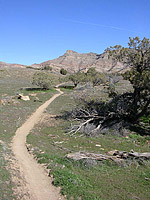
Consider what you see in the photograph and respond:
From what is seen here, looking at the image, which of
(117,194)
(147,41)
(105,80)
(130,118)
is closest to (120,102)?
(130,118)

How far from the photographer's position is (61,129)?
16984 millimetres

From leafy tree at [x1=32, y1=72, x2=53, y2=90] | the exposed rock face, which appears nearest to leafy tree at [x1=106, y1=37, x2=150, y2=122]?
leafy tree at [x1=32, y1=72, x2=53, y2=90]

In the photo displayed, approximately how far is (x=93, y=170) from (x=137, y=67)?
36.2 feet

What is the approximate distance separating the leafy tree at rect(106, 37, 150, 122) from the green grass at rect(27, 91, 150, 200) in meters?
3.81

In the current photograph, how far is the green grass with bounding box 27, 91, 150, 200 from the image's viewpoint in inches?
276

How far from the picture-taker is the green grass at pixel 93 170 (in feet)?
23.0

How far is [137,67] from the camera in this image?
16.6 m

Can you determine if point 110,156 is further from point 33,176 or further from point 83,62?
point 83,62

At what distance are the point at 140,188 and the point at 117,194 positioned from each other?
121 cm

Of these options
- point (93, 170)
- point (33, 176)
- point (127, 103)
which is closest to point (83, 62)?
point (127, 103)

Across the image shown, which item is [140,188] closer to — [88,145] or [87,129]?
[88,145]

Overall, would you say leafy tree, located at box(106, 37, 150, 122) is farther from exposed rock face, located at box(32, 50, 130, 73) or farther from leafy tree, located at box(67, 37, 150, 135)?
exposed rock face, located at box(32, 50, 130, 73)

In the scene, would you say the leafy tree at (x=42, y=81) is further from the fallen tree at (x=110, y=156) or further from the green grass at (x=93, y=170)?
the fallen tree at (x=110, y=156)

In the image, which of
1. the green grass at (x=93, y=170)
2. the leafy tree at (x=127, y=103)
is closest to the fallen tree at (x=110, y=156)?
the green grass at (x=93, y=170)
